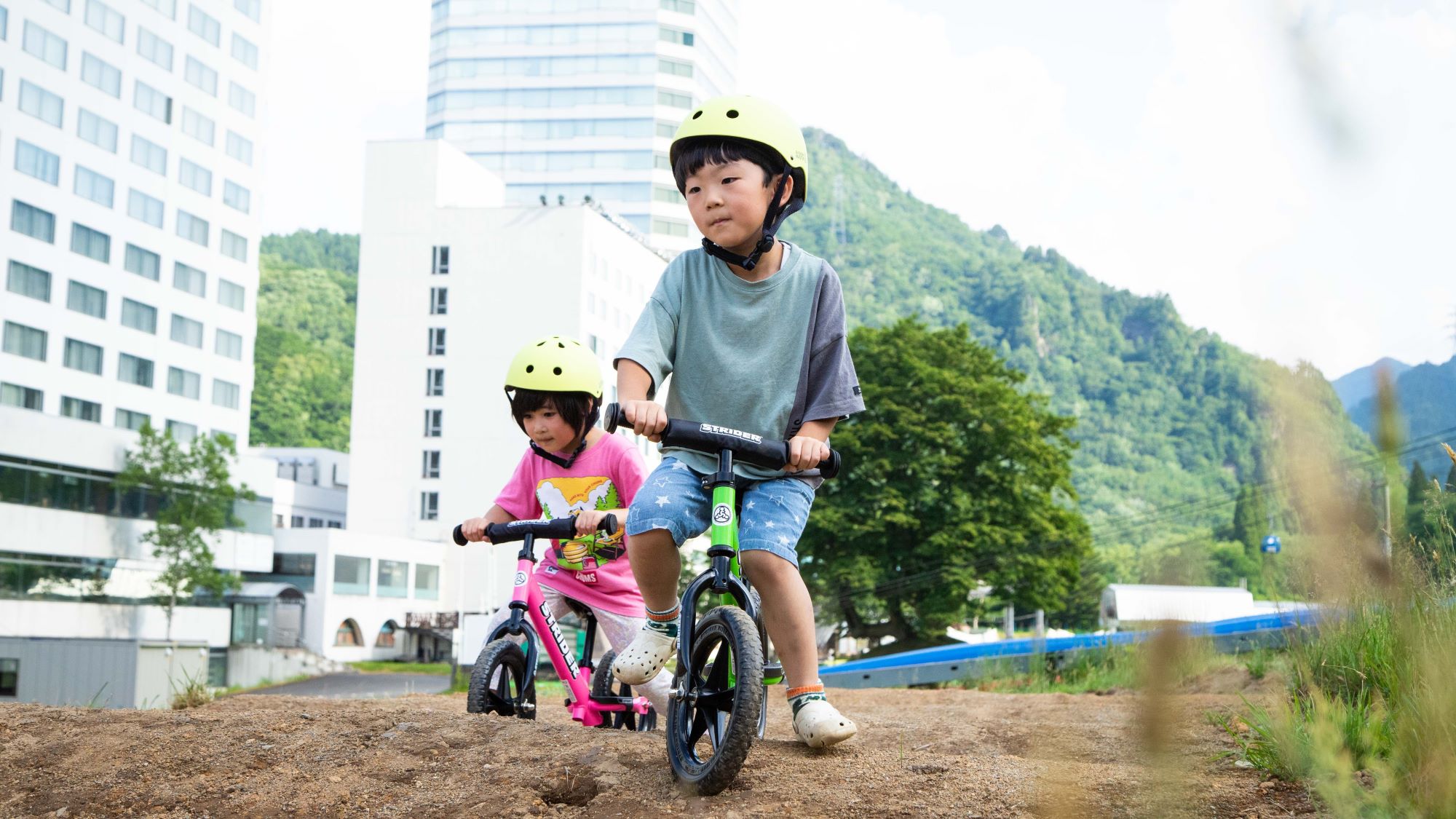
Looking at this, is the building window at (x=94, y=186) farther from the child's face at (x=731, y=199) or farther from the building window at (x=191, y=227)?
the child's face at (x=731, y=199)

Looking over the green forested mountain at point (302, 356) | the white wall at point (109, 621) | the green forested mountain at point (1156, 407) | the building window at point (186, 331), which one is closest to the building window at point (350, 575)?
the white wall at point (109, 621)

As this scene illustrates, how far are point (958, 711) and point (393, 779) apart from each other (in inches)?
150

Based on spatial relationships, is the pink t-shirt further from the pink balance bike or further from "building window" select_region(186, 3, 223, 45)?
"building window" select_region(186, 3, 223, 45)

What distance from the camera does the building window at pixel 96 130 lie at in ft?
173

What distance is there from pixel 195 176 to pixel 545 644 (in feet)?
197

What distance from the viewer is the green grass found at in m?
54.1

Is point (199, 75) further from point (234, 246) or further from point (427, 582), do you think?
point (427, 582)

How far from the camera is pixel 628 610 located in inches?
207

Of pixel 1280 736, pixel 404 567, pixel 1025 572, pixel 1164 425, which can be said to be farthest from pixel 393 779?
pixel 404 567

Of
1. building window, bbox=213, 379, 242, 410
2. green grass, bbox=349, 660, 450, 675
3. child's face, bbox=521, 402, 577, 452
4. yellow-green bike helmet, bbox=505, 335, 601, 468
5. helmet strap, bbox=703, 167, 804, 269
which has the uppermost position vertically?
building window, bbox=213, 379, 242, 410

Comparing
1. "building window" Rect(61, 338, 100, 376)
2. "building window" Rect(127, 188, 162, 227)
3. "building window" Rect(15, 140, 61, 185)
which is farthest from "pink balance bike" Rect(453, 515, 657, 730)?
"building window" Rect(127, 188, 162, 227)

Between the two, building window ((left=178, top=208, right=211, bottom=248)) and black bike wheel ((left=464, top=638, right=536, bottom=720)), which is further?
building window ((left=178, top=208, right=211, bottom=248))

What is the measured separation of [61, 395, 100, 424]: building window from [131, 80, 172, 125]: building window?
44.3 ft

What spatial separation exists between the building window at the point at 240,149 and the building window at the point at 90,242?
8.94m
